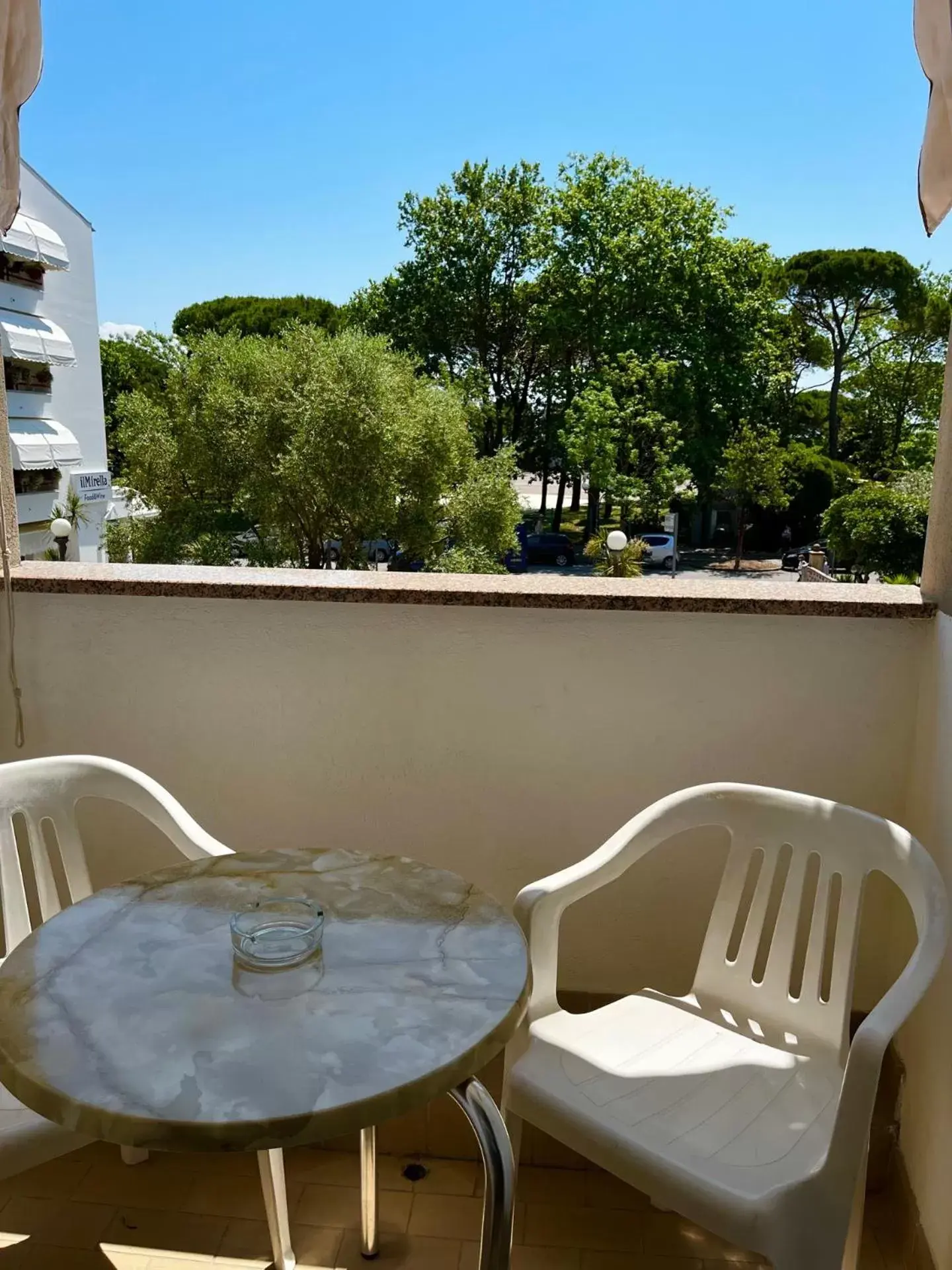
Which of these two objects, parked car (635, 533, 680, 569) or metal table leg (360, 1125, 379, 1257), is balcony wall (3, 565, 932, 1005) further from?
parked car (635, 533, 680, 569)

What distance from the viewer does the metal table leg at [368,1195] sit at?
52.1 inches

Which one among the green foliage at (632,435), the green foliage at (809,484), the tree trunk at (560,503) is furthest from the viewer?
the tree trunk at (560,503)

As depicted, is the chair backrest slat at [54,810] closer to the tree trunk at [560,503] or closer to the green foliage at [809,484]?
the green foliage at [809,484]

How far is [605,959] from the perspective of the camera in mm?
1713

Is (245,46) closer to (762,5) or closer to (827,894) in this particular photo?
(762,5)

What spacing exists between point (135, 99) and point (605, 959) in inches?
1877

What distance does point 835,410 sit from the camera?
26.0m

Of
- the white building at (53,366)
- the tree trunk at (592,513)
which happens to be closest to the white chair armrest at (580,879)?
the white building at (53,366)

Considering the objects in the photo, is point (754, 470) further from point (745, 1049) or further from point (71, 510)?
point (745, 1049)

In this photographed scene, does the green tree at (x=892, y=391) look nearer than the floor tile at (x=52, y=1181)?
No

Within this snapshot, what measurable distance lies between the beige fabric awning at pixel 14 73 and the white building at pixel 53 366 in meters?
17.6

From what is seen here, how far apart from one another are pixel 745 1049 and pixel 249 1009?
0.74m

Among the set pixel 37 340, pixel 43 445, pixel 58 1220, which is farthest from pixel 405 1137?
pixel 37 340

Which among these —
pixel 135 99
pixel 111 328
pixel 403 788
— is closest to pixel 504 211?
pixel 111 328
